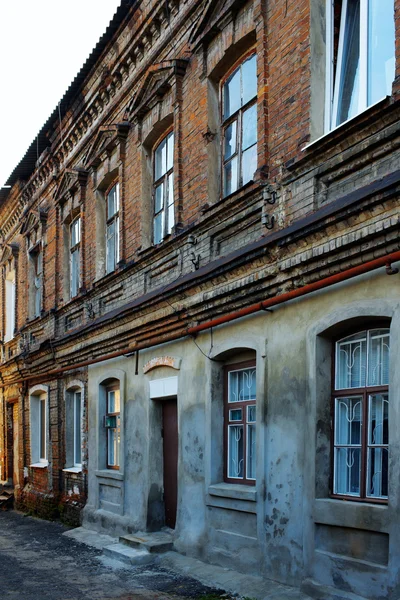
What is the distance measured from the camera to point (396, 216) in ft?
19.9

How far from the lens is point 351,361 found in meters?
6.99

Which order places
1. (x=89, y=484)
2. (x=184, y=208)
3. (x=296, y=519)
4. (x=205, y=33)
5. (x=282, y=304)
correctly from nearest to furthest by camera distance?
(x=296, y=519)
(x=282, y=304)
(x=205, y=33)
(x=184, y=208)
(x=89, y=484)

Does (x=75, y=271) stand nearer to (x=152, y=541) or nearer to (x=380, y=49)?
(x=152, y=541)

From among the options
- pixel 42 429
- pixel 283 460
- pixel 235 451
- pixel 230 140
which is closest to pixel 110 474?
pixel 235 451

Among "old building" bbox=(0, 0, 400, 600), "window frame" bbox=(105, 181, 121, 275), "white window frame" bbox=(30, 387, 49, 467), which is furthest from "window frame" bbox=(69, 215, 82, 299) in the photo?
"white window frame" bbox=(30, 387, 49, 467)

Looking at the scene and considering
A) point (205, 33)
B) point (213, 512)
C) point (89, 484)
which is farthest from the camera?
point (89, 484)

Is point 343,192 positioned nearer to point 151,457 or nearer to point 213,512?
point 213,512

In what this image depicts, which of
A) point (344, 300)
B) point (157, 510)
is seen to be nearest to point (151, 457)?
point (157, 510)

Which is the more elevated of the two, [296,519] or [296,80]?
[296,80]

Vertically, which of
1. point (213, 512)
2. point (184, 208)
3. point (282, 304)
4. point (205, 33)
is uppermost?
point (205, 33)

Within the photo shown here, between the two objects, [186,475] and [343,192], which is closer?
[343,192]

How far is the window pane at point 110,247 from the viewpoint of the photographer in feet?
45.1

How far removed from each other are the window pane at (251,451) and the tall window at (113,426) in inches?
172

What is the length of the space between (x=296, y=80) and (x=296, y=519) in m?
4.40
